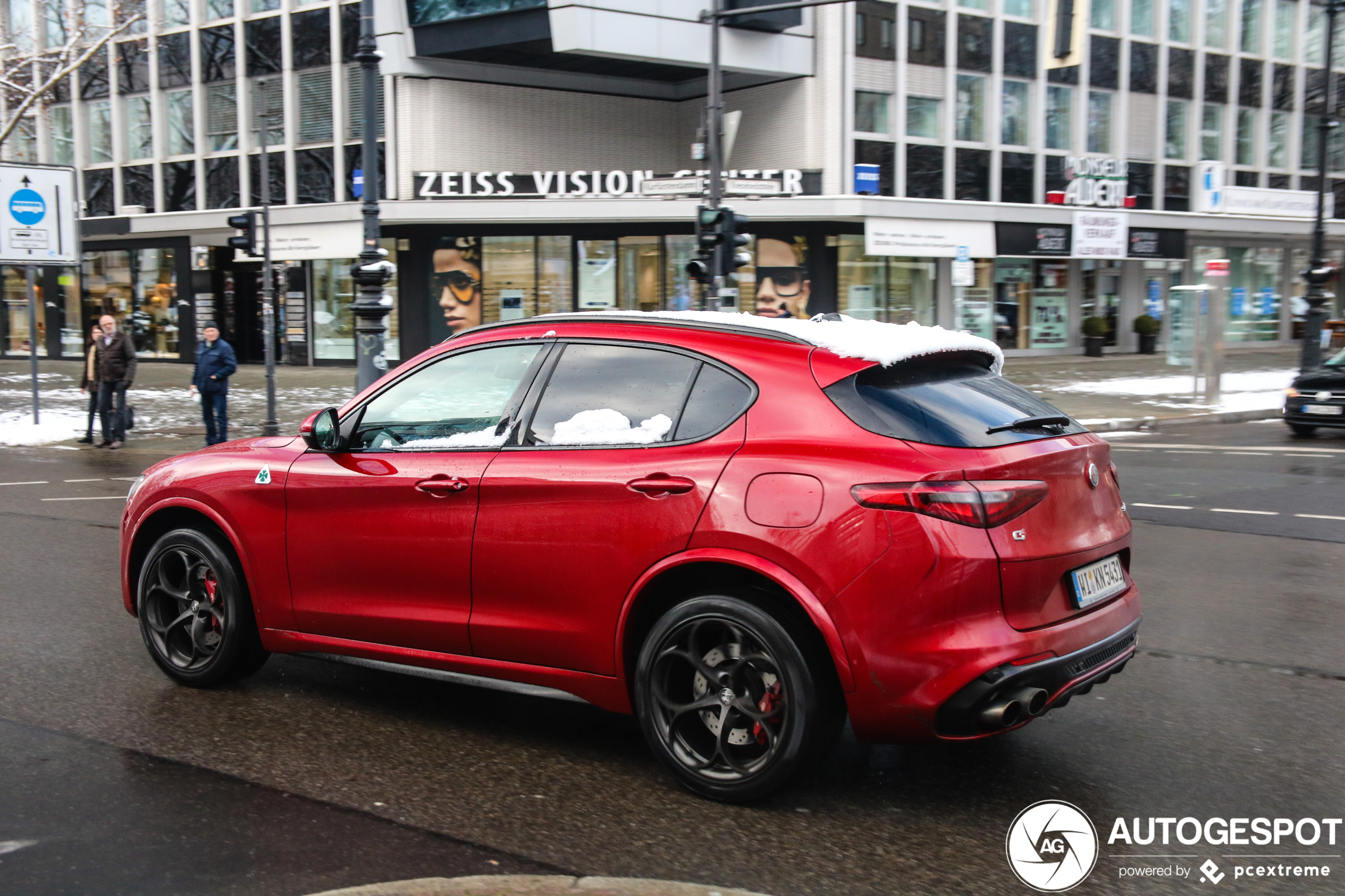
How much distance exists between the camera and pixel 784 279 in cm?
3256

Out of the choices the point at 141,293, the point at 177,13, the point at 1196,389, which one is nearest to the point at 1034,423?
the point at 1196,389

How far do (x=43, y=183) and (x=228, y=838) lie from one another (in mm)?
19370

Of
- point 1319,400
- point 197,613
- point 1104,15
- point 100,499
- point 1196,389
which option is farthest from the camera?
point 1104,15

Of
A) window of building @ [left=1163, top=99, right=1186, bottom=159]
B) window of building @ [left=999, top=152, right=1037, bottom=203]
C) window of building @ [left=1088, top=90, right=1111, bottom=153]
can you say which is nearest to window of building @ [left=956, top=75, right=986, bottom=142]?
window of building @ [left=999, top=152, right=1037, bottom=203]

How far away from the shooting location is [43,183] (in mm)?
20109

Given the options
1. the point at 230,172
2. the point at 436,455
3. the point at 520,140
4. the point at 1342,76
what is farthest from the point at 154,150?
the point at 1342,76

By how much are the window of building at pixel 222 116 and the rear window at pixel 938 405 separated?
33.9 meters

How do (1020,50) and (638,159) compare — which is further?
(638,159)

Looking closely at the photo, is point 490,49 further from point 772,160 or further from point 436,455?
point 436,455

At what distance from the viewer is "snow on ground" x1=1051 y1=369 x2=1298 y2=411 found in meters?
22.3

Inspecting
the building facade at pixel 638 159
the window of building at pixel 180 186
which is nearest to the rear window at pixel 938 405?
the building facade at pixel 638 159

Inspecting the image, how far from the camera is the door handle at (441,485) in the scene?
457cm

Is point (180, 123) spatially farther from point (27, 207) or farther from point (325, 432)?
point (325, 432)

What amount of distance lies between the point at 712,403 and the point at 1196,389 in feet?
69.2
